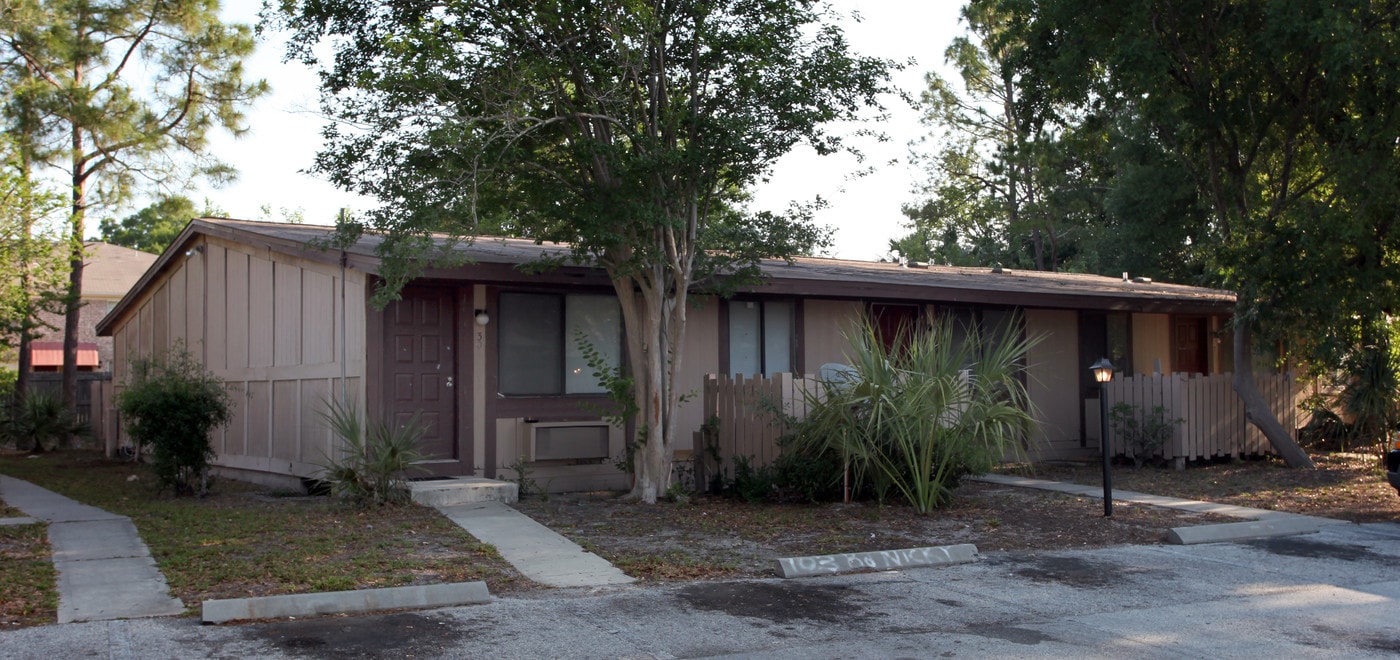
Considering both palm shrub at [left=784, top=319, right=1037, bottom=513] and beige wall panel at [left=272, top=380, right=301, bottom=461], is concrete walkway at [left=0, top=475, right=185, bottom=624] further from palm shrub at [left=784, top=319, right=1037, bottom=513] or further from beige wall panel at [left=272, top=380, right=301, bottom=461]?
palm shrub at [left=784, top=319, right=1037, bottom=513]

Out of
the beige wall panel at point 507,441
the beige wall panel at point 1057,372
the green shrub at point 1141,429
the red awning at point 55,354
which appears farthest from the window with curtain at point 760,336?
the red awning at point 55,354

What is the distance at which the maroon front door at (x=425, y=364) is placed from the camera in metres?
12.2

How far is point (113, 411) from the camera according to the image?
19.3 metres

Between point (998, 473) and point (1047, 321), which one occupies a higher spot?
point (1047, 321)

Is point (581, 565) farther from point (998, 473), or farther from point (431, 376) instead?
point (998, 473)

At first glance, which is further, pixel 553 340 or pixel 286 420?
pixel 286 420

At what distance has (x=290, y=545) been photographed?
28.7 ft

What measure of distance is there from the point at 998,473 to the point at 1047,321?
10.1 ft

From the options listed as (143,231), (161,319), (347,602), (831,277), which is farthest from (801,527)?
(143,231)

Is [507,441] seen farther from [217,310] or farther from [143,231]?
[143,231]

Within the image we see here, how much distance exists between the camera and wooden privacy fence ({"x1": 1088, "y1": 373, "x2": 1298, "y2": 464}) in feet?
48.8

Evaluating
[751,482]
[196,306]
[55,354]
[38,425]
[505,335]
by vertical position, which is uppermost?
[196,306]

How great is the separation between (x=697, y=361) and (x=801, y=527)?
429 cm

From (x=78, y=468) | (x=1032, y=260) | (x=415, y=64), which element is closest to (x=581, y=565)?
(x=415, y=64)
